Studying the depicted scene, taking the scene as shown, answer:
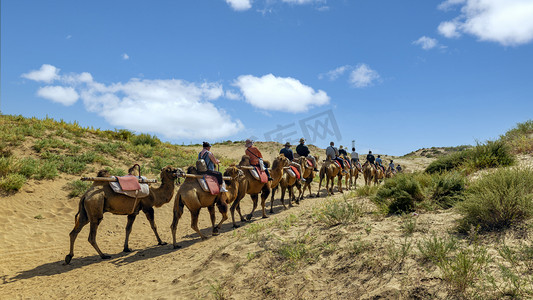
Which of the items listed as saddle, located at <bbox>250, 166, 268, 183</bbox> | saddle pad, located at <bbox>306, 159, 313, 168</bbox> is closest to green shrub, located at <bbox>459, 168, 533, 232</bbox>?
saddle, located at <bbox>250, 166, 268, 183</bbox>

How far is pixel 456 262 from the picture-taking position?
3957 mm

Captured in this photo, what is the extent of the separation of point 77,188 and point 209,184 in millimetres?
8286

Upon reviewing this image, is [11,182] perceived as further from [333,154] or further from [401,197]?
[333,154]

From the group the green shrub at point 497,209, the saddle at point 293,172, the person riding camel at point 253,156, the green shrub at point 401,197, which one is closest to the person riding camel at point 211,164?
the person riding camel at point 253,156

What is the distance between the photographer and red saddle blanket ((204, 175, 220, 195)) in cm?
874

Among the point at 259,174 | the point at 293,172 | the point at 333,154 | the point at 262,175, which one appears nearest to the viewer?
the point at 259,174

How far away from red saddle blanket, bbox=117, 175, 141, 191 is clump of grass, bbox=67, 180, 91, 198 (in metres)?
6.61

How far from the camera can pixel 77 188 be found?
13.5 metres

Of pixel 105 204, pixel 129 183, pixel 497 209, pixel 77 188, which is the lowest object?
Result: pixel 497 209

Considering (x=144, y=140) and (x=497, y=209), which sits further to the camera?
(x=144, y=140)

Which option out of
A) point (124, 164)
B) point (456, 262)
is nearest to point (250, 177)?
point (456, 262)

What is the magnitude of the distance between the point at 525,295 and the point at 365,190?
718cm

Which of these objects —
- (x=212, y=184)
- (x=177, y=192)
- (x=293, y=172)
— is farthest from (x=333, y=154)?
(x=177, y=192)

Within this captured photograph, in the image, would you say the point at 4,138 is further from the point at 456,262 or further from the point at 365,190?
the point at 456,262
